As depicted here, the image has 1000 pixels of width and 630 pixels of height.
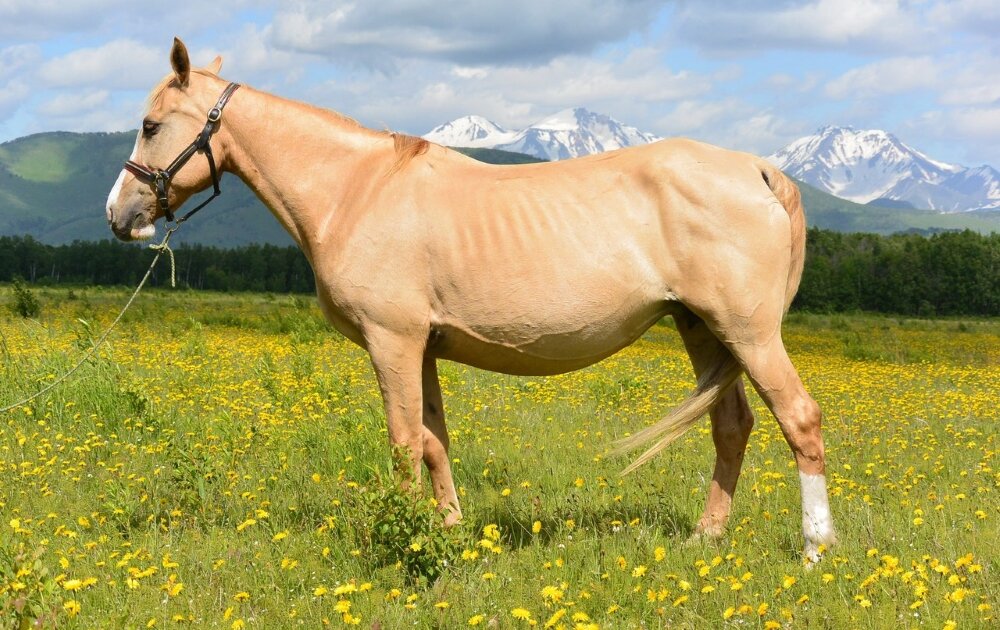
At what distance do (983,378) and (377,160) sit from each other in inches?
553

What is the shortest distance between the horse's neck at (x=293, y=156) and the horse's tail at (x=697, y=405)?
8.39 feet

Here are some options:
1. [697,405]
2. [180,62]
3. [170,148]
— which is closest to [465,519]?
[697,405]

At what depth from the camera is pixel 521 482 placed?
23.8 feet

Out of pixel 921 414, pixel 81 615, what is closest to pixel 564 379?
pixel 921 414

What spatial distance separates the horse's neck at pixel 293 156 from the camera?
554 centimetres

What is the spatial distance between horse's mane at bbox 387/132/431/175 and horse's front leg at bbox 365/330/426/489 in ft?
3.76

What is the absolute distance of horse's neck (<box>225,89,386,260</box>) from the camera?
5539 mm

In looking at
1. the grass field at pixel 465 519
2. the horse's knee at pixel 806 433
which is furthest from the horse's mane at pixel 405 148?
the horse's knee at pixel 806 433

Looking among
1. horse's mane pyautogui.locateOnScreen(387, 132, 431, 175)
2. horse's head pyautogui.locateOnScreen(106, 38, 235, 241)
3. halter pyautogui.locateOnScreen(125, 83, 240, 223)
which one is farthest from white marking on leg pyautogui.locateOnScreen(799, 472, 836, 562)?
horse's head pyautogui.locateOnScreen(106, 38, 235, 241)

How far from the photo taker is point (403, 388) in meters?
5.23

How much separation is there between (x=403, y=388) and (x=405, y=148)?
5.25ft

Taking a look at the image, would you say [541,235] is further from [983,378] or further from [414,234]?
[983,378]

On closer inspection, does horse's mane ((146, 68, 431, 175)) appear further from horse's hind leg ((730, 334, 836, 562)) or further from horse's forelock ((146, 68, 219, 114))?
horse's hind leg ((730, 334, 836, 562))

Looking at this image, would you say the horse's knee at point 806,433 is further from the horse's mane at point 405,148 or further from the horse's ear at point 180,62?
the horse's ear at point 180,62
